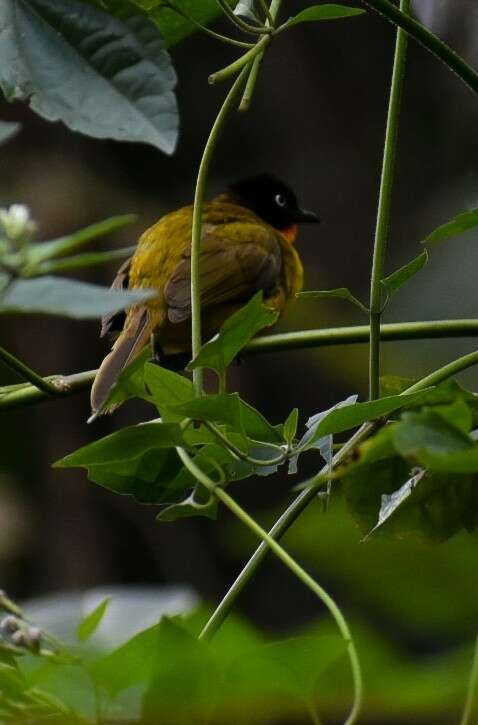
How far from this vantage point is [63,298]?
2.56 ft

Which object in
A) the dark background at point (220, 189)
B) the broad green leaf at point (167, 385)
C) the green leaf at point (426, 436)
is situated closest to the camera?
the green leaf at point (426, 436)

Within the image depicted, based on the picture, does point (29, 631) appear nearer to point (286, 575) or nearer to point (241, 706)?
point (241, 706)

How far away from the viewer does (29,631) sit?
938mm

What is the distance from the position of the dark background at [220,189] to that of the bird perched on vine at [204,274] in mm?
981

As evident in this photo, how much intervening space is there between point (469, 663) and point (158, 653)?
212 millimetres

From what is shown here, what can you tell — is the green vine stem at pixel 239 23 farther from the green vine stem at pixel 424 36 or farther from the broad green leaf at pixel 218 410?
the broad green leaf at pixel 218 410

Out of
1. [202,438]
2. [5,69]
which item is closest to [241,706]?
[202,438]

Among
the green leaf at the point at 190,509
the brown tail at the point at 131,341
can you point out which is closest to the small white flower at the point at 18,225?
the green leaf at the point at 190,509

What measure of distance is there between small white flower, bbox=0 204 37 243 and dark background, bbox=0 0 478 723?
4321 millimetres

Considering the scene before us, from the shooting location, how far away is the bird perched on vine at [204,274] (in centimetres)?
330

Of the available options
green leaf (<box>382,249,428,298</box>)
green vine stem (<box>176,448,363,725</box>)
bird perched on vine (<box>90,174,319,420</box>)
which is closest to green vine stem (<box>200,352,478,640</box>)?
green vine stem (<box>176,448,363,725</box>)

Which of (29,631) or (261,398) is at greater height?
(29,631)

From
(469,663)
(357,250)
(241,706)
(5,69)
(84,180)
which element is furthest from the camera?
(357,250)

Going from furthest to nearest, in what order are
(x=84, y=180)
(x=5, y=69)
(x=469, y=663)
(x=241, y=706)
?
(x=84, y=180)
(x=5, y=69)
(x=469, y=663)
(x=241, y=706)
